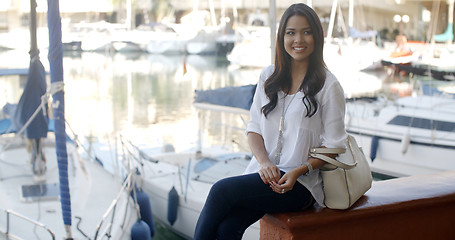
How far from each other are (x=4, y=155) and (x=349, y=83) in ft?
70.9

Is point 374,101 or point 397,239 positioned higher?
point 397,239

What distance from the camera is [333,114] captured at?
270 cm

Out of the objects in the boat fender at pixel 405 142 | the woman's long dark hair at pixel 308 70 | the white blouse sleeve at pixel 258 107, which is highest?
the woman's long dark hair at pixel 308 70

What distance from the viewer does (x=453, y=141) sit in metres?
10.6

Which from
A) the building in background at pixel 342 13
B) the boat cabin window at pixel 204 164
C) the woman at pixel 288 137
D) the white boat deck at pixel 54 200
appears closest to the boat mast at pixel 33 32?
the white boat deck at pixel 54 200

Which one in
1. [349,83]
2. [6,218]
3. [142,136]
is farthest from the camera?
[349,83]

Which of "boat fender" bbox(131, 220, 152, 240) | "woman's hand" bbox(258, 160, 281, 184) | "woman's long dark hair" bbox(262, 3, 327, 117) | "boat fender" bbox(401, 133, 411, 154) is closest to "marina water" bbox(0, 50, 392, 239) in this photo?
"boat fender" bbox(131, 220, 152, 240)

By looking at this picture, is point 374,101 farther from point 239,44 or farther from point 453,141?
point 239,44

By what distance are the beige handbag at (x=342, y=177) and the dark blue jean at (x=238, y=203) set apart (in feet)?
0.36

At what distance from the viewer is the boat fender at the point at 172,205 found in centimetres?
794

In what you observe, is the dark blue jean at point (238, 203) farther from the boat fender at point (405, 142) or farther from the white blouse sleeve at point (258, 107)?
the boat fender at point (405, 142)

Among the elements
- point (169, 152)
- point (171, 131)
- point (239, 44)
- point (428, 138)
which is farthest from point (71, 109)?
point (239, 44)

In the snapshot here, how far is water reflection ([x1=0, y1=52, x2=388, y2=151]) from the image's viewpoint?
13.9m

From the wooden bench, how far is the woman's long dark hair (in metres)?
0.49
